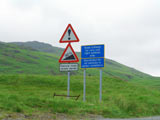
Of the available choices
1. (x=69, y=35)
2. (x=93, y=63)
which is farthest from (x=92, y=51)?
(x=69, y=35)

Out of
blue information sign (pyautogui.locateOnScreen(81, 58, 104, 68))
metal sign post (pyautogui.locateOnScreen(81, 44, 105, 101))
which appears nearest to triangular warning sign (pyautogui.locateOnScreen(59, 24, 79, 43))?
metal sign post (pyautogui.locateOnScreen(81, 44, 105, 101))

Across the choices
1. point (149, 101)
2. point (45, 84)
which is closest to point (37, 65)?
point (45, 84)

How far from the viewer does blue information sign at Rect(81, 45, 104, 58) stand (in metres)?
14.3

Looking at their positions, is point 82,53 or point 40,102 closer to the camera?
point 40,102

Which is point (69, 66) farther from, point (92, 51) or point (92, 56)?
point (92, 51)

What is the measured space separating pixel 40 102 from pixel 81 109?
6.07 ft

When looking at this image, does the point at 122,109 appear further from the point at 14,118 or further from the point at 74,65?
the point at 14,118

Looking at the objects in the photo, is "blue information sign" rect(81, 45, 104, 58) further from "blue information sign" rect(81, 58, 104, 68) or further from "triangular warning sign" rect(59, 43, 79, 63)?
"triangular warning sign" rect(59, 43, 79, 63)

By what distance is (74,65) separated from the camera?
13.3 metres

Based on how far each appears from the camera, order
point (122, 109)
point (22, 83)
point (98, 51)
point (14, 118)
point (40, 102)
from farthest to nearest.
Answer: point (22, 83)
point (98, 51)
point (122, 109)
point (40, 102)
point (14, 118)

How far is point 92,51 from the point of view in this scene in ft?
47.9

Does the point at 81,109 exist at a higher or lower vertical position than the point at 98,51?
lower

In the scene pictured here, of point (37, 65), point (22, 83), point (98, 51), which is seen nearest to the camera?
point (98, 51)

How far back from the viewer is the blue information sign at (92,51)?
14273 millimetres
